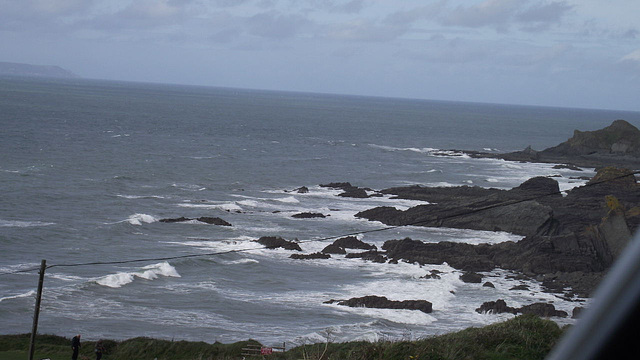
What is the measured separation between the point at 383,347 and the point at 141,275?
1811cm

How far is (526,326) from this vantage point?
13828mm

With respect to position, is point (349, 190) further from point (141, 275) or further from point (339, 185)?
point (141, 275)

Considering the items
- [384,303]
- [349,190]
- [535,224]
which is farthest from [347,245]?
[349,190]

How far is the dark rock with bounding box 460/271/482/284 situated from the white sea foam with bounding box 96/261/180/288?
39.4ft

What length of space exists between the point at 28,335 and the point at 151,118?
9834 centimetres

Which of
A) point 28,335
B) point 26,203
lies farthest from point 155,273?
point 26,203

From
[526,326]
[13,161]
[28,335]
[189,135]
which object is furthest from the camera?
[189,135]

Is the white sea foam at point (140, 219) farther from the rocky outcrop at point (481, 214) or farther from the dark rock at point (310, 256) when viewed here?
the rocky outcrop at point (481, 214)

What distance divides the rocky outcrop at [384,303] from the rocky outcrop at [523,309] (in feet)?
6.62

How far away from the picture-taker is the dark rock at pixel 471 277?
93.5 feet

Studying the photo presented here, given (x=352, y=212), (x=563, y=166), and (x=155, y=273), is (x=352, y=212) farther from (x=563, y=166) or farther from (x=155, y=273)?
(x=563, y=166)

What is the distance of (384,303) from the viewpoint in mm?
24578

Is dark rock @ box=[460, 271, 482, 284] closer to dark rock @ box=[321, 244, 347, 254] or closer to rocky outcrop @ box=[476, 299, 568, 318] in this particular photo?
rocky outcrop @ box=[476, 299, 568, 318]

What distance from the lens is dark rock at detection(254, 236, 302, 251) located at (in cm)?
3281
